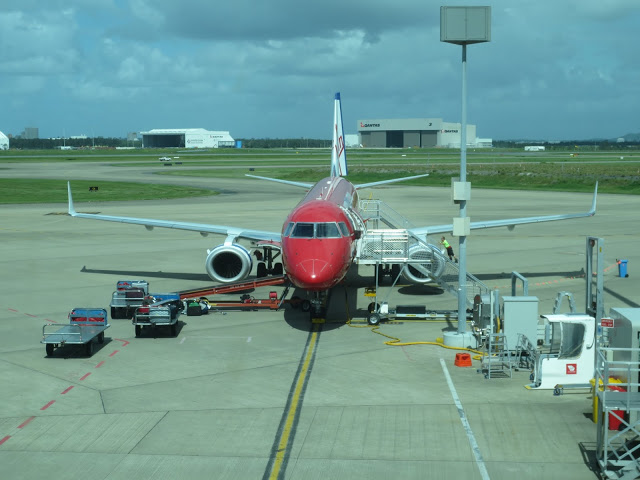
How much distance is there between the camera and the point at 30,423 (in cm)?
1780

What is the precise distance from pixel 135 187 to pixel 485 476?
91892 mm

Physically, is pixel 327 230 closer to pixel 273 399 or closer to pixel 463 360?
pixel 463 360

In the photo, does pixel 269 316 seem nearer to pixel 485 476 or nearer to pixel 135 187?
pixel 485 476

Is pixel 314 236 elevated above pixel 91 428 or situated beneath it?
elevated above

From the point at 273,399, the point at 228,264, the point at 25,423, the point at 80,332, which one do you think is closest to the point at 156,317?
the point at 80,332

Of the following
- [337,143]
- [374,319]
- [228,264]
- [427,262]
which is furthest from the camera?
[337,143]

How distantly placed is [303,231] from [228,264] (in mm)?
7246

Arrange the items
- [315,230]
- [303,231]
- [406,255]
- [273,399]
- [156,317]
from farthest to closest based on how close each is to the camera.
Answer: [406,255]
[303,231]
[315,230]
[156,317]
[273,399]

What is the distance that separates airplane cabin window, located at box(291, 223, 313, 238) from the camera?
26562mm

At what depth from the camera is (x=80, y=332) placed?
2367 centimetres

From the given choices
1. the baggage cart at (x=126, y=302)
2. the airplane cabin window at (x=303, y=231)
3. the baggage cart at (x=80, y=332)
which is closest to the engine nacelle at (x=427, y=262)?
the airplane cabin window at (x=303, y=231)

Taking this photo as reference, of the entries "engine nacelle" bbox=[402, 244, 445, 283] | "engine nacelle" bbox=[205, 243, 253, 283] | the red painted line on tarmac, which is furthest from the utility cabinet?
the red painted line on tarmac

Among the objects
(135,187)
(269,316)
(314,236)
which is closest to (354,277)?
(269,316)

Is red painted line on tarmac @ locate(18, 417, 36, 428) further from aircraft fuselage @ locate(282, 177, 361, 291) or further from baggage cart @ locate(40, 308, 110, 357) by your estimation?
aircraft fuselage @ locate(282, 177, 361, 291)
